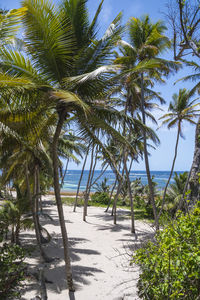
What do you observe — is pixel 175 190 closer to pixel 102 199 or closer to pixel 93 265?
pixel 93 265

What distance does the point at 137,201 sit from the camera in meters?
24.6

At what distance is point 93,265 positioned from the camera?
8.09m

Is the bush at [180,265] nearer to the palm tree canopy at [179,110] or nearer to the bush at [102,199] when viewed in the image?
the palm tree canopy at [179,110]

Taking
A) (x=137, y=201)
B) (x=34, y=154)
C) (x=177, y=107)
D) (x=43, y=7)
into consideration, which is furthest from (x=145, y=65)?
(x=137, y=201)

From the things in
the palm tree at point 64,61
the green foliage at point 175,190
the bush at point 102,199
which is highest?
the palm tree at point 64,61

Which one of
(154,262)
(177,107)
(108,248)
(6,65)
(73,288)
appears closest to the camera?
(154,262)

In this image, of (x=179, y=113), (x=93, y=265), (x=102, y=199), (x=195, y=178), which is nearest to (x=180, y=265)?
(x=195, y=178)

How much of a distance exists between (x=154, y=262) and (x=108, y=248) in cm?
793

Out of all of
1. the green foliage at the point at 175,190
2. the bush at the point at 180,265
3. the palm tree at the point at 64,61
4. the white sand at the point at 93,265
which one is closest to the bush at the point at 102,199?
the green foliage at the point at 175,190

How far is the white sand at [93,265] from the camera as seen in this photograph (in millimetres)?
5824

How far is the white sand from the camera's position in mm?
5824

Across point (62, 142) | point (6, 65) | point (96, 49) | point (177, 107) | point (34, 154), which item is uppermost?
point (177, 107)

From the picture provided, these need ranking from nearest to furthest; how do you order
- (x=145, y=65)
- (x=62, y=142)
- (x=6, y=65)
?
(x=6, y=65) → (x=145, y=65) → (x=62, y=142)

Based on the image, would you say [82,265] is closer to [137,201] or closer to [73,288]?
[73,288]
